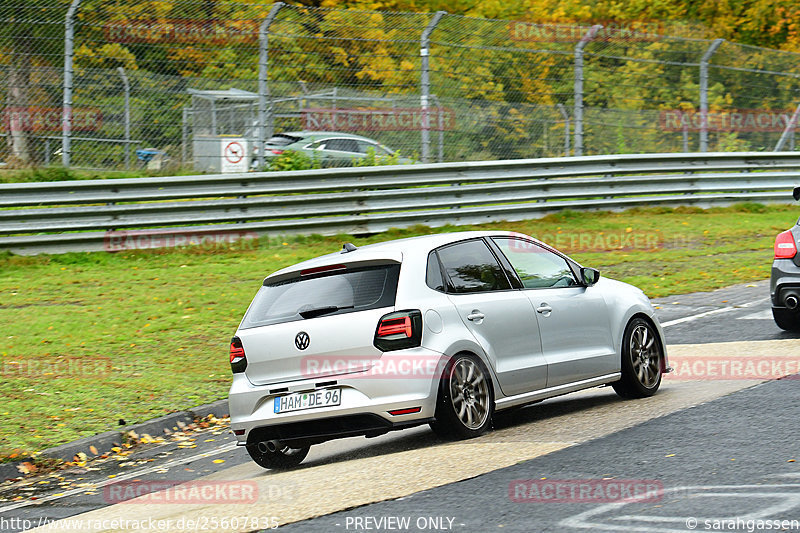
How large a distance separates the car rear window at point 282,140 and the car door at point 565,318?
32.6ft

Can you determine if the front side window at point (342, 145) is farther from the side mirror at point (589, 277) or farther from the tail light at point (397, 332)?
the tail light at point (397, 332)

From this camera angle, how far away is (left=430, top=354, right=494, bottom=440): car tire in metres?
7.33

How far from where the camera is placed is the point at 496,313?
7910mm

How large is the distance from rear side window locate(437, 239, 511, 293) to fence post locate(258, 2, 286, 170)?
33.7 ft

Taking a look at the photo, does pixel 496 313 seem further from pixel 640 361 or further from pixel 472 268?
pixel 640 361

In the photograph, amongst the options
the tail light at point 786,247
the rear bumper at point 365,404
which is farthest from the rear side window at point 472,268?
the tail light at point 786,247

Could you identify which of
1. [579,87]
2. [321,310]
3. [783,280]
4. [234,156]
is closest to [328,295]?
[321,310]

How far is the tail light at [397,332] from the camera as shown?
723cm

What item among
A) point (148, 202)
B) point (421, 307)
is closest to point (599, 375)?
point (421, 307)

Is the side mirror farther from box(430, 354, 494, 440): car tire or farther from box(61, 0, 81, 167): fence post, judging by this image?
box(61, 0, 81, 167): fence post

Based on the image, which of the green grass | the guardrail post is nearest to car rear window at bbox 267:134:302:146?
the green grass

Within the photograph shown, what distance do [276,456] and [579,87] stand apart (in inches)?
585

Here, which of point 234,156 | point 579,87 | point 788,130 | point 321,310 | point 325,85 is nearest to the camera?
point 321,310

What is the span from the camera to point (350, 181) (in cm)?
1856
